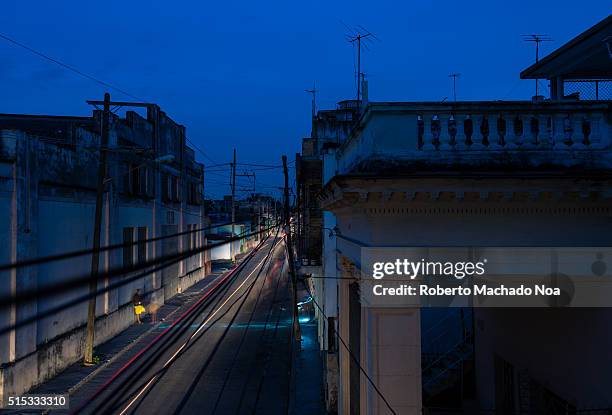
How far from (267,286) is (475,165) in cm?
3453

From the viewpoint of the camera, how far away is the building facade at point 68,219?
49.6 feet

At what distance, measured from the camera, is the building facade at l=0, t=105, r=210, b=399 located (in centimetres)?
1513

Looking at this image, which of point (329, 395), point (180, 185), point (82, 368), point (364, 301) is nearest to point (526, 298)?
point (364, 301)

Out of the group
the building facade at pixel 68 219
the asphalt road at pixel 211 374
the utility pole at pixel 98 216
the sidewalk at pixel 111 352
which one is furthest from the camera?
the utility pole at pixel 98 216

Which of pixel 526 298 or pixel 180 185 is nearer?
pixel 526 298

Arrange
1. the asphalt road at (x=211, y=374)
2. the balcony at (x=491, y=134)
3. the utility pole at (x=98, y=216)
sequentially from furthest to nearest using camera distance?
1. the utility pole at (x=98, y=216)
2. the asphalt road at (x=211, y=374)
3. the balcony at (x=491, y=134)

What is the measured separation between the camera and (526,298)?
24.6 feet

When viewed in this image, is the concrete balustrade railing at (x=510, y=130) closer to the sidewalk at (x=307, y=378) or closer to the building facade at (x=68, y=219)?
the building facade at (x=68, y=219)

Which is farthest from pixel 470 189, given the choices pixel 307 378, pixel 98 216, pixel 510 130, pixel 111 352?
pixel 111 352

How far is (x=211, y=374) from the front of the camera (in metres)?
17.4

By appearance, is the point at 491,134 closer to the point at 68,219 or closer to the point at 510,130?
the point at 510,130

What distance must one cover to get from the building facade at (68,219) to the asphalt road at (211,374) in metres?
2.48

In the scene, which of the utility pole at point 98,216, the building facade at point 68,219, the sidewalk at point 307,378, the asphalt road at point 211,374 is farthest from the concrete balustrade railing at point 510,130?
the utility pole at point 98,216

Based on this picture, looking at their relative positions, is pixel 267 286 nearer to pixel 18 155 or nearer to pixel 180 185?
pixel 180 185
